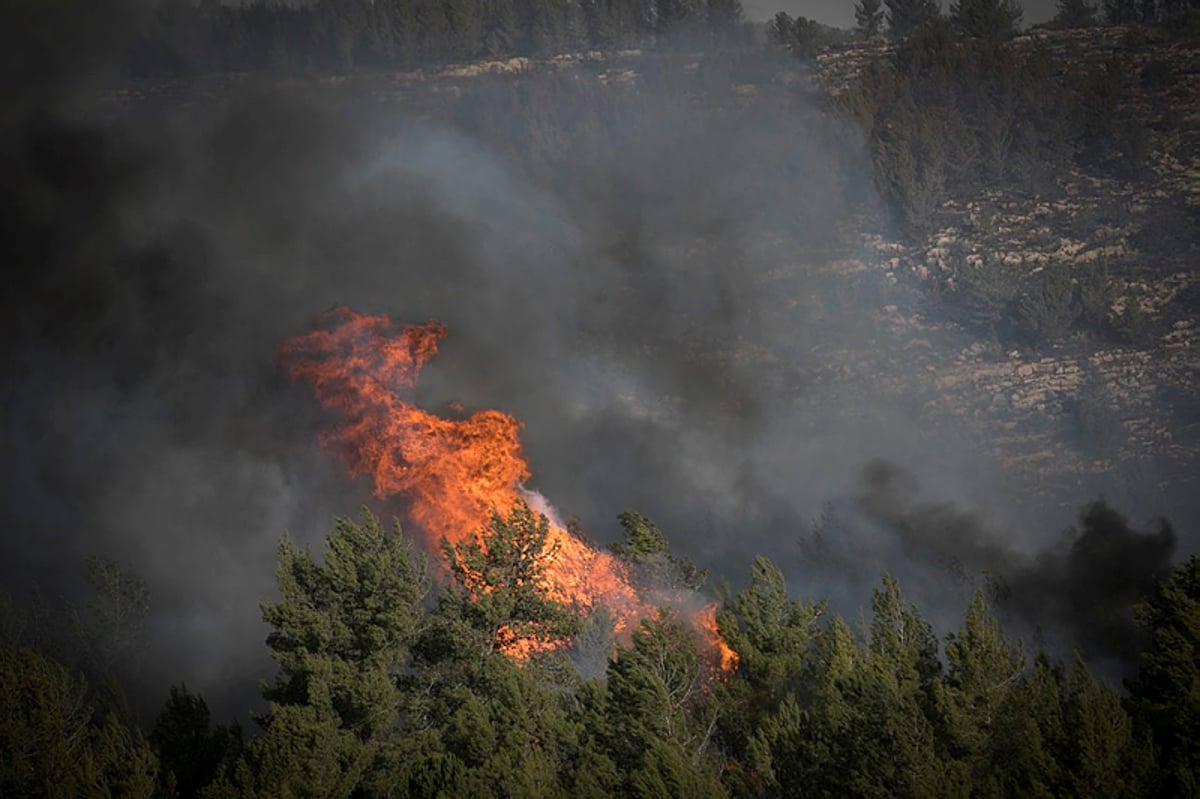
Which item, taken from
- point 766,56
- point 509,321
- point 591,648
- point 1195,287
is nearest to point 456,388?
point 509,321

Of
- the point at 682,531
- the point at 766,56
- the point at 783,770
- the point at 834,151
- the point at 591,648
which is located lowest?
the point at 682,531

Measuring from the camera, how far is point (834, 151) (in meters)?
86.2

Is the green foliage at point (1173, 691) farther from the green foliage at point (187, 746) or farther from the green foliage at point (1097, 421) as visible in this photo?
the green foliage at point (1097, 421)

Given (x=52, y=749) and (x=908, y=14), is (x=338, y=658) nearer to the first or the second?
A: (x=52, y=749)

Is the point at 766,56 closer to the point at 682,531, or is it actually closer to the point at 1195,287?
the point at 1195,287

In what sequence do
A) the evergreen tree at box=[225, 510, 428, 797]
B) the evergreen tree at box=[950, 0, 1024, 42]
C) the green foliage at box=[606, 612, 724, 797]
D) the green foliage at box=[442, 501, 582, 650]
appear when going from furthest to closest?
the evergreen tree at box=[950, 0, 1024, 42] < the green foliage at box=[442, 501, 582, 650] < the evergreen tree at box=[225, 510, 428, 797] < the green foliage at box=[606, 612, 724, 797]

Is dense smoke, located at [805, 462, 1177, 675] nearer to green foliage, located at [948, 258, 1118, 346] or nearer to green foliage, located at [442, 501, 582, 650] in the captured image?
green foliage, located at [948, 258, 1118, 346]

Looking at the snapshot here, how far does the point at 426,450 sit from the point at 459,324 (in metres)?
21.4

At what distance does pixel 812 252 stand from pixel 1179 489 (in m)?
29.8

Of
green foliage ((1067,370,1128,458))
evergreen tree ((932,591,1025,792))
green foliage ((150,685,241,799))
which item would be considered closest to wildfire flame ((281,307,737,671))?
green foliage ((150,685,241,799))

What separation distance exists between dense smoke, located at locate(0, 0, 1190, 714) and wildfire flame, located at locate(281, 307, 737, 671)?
6.41 feet

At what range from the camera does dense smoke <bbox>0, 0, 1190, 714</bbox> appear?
203 ft

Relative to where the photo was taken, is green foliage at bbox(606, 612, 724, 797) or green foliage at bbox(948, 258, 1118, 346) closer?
green foliage at bbox(606, 612, 724, 797)

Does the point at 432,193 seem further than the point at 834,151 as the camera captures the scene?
Yes
